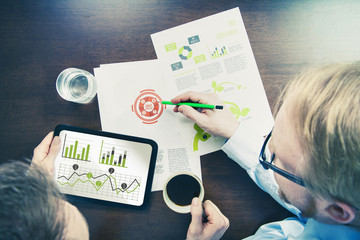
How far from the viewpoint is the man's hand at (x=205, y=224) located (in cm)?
69

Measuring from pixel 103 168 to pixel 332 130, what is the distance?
2.29 ft

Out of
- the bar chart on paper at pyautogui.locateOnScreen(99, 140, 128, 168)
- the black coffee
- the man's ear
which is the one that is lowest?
the man's ear

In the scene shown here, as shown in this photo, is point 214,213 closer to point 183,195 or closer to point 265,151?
point 183,195

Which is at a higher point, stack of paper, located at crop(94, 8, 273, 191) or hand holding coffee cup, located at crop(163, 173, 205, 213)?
stack of paper, located at crop(94, 8, 273, 191)

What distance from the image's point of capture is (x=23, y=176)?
0.53m

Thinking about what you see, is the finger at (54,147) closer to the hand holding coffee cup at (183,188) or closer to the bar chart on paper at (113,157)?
the bar chart on paper at (113,157)

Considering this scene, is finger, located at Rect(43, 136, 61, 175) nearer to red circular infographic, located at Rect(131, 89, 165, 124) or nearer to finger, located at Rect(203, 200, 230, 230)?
red circular infographic, located at Rect(131, 89, 165, 124)

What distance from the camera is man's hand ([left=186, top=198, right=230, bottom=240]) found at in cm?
69

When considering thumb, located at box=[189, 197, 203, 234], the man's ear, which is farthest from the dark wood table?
the man's ear

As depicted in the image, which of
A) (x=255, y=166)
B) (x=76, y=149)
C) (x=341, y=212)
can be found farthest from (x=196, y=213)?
(x=76, y=149)

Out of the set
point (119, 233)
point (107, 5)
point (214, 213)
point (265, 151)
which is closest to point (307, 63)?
point (265, 151)

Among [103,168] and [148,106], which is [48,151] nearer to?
[103,168]

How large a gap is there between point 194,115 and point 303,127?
1.21 feet

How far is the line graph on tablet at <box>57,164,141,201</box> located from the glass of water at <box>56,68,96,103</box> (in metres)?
0.25
